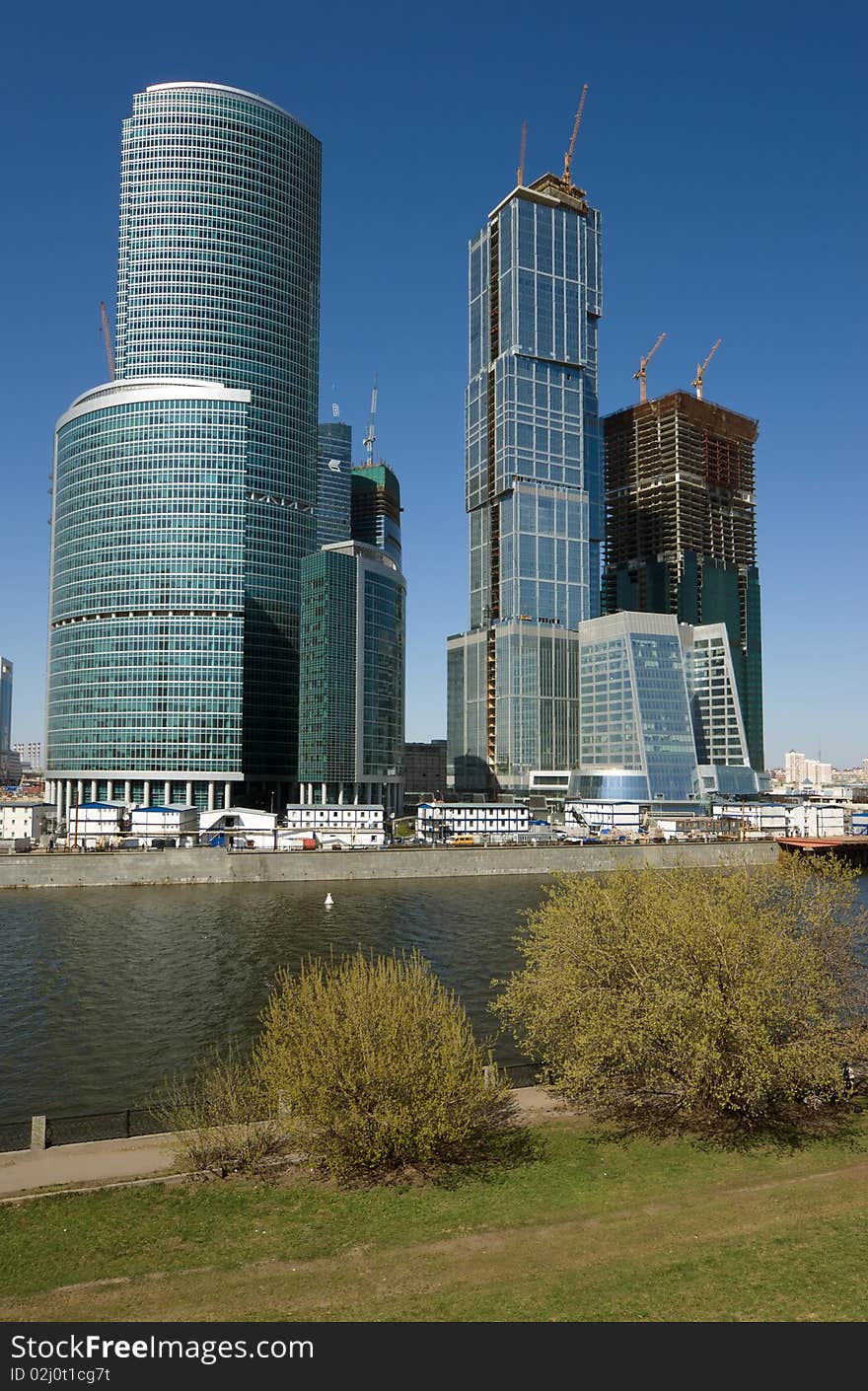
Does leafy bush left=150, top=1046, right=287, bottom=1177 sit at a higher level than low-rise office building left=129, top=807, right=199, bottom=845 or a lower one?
lower

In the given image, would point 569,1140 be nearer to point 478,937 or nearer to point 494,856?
point 478,937

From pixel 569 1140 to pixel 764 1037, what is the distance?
9504 millimetres

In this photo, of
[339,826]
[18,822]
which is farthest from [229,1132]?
[18,822]

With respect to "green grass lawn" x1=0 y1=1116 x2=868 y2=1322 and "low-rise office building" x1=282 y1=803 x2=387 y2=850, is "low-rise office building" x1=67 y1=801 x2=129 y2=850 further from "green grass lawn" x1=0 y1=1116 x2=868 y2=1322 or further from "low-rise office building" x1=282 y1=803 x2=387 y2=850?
"green grass lawn" x1=0 y1=1116 x2=868 y2=1322

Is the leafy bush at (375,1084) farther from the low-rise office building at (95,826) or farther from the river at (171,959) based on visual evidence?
the low-rise office building at (95,826)

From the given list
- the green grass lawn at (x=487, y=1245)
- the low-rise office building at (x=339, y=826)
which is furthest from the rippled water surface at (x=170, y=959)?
the low-rise office building at (x=339, y=826)

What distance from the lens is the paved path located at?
35.4 m

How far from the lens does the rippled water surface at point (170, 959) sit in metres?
58.4

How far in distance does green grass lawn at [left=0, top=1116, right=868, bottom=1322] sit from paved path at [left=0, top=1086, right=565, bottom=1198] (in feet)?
5.02

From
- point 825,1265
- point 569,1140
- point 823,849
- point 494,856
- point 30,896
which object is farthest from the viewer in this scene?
point 823,849

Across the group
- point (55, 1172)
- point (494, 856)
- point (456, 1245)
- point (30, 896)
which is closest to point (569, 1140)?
point (456, 1245)

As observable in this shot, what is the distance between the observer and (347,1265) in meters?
28.6

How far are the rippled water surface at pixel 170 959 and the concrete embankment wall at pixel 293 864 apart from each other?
4.61 metres

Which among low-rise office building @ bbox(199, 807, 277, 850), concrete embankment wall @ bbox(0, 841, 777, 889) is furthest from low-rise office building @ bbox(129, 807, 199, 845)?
concrete embankment wall @ bbox(0, 841, 777, 889)
